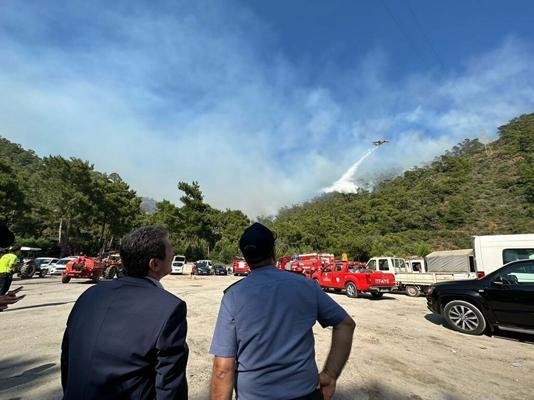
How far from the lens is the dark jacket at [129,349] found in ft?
4.91

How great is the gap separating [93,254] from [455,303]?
54.5 meters

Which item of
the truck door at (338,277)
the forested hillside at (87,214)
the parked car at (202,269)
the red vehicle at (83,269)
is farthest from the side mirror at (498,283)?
the forested hillside at (87,214)

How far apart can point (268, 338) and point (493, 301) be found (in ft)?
24.7

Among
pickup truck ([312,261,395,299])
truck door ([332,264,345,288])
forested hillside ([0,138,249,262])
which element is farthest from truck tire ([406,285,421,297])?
forested hillside ([0,138,249,262])

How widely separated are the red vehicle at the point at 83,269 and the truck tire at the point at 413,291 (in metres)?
18.1

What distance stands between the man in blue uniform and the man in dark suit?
11.1 inches

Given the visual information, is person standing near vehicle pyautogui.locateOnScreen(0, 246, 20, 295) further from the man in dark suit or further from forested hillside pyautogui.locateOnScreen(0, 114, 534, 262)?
forested hillside pyautogui.locateOnScreen(0, 114, 534, 262)

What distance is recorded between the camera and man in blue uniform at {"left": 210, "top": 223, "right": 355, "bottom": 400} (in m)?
1.78

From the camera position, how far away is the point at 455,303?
25.7 feet

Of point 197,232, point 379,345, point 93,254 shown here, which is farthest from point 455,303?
point 93,254

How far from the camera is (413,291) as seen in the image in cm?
1638

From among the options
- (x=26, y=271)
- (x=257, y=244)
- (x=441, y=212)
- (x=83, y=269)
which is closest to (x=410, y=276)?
(x=257, y=244)

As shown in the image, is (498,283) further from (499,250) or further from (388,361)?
(499,250)

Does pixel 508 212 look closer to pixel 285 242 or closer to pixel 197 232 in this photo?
pixel 285 242
